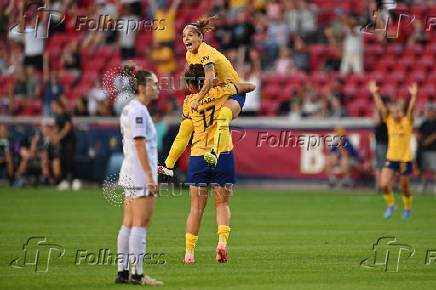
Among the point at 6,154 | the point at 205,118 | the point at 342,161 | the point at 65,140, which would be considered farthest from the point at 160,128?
the point at 205,118

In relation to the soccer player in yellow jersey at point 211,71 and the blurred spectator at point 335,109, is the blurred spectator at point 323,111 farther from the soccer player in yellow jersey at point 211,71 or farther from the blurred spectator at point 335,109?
the soccer player in yellow jersey at point 211,71

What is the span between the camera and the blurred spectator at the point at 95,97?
27812mm

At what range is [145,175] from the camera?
9102 millimetres

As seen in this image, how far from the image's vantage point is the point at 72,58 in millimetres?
30562

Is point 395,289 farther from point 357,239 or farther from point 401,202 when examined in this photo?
point 401,202

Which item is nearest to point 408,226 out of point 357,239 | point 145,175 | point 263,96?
point 357,239

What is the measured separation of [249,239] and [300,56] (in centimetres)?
1611

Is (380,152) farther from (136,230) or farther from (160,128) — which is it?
(136,230)

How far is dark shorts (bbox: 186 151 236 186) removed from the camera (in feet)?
38.1

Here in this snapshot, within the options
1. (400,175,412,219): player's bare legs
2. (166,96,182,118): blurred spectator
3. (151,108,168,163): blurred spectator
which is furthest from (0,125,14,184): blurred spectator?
(400,175,412,219): player's bare legs

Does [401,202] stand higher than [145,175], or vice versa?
[145,175]

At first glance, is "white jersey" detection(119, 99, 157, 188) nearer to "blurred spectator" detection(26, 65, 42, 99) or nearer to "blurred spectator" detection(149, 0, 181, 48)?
"blurred spectator" detection(149, 0, 181, 48)

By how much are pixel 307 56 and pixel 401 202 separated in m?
8.72

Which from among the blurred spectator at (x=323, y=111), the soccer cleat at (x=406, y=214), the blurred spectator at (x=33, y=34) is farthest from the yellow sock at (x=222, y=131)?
the blurred spectator at (x=33, y=34)
